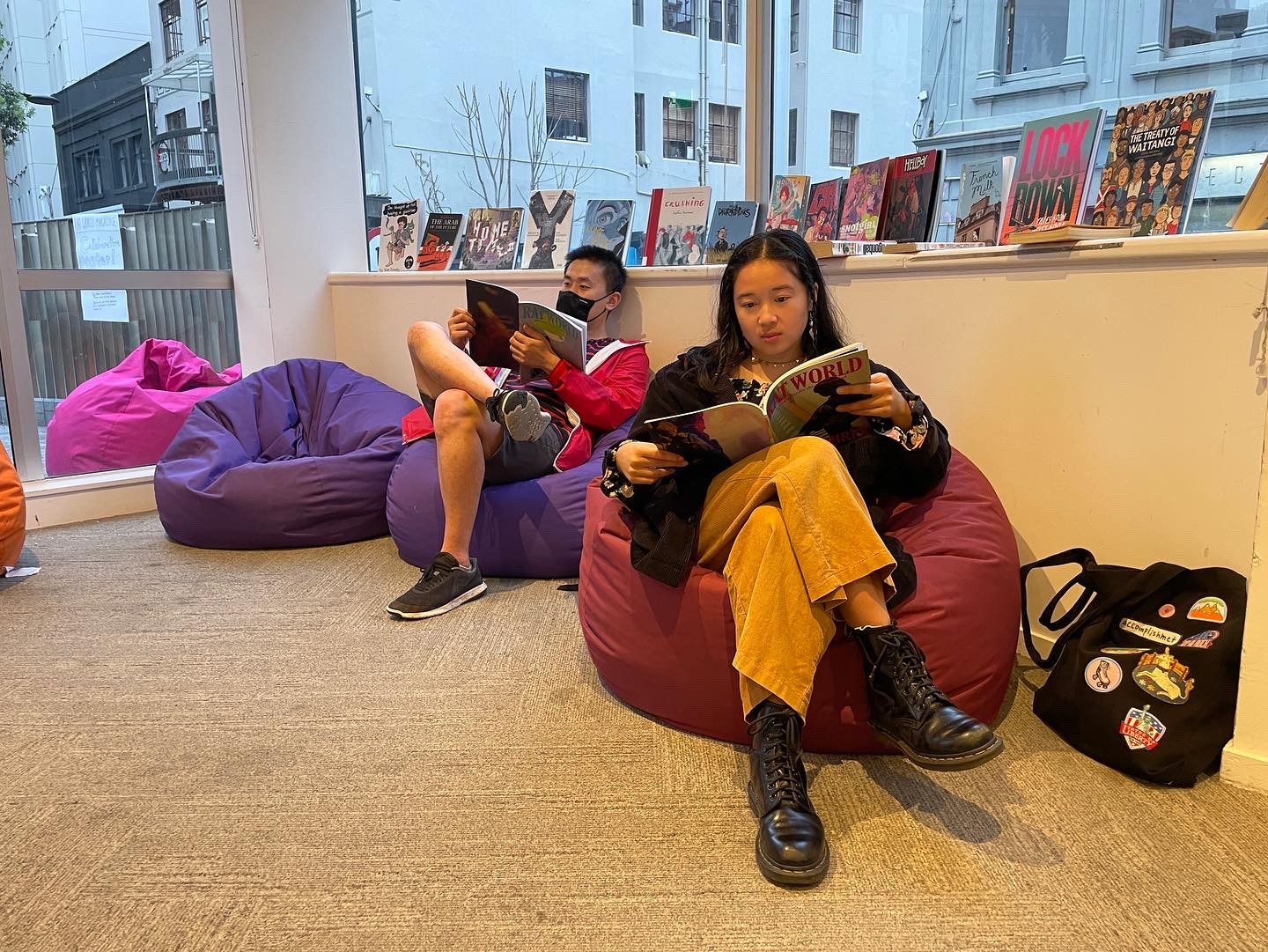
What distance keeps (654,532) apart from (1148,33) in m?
1.78

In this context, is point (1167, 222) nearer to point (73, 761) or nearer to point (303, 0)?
point (73, 761)

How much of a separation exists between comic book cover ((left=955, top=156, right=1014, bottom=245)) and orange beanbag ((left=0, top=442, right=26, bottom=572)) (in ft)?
8.99

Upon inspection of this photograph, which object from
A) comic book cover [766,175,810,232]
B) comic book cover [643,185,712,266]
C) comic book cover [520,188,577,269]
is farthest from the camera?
comic book cover [520,188,577,269]

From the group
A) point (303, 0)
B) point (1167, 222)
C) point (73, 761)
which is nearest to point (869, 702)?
point (1167, 222)

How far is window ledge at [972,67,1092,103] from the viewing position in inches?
95.3

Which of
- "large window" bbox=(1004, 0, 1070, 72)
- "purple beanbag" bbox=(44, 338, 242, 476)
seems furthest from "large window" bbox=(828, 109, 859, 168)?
"purple beanbag" bbox=(44, 338, 242, 476)

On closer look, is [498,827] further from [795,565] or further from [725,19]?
[725,19]

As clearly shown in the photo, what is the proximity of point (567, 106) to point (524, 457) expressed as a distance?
77.1 inches

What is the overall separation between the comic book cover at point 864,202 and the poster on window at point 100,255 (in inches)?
115

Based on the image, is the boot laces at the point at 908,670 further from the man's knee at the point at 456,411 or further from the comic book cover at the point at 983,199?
the man's knee at the point at 456,411

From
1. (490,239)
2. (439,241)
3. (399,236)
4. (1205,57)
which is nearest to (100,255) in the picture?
(399,236)

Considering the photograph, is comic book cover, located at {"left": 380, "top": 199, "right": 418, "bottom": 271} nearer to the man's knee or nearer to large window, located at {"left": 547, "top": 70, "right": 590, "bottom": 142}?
large window, located at {"left": 547, "top": 70, "right": 590, "bottom": 142}

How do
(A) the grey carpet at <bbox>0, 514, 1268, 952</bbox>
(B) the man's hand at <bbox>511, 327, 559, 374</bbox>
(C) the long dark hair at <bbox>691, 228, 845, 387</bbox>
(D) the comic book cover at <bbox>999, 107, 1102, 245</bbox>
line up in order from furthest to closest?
1. (B) the man's hand at <bbox>511, 327, 559, 374</bbox>
2. (D) the comic book cover at <bbox>999, 107, 1102, 245</bbox>
3. (C) the long dark hair at <bbox>691, 228, 845, 387</bbox>
4. (A) the grey carpet at <bbox>0, 514, 1268, 952</bbox>

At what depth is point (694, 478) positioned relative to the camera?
5.79 ft
